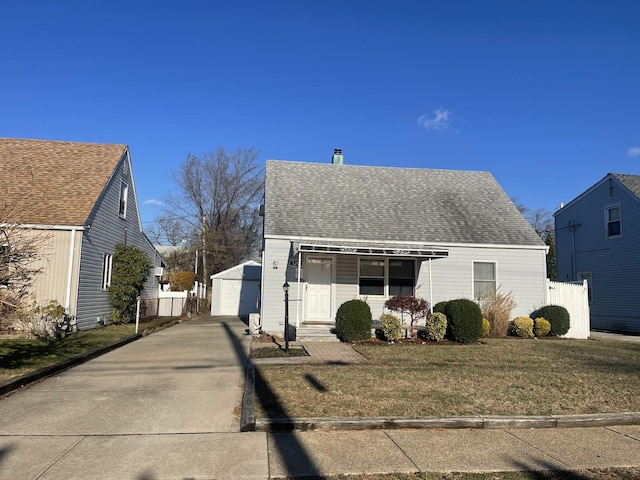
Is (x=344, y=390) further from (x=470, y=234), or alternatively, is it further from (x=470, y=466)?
(x=470, y=234)

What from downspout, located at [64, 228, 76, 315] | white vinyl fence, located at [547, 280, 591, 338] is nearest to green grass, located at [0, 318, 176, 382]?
downspout, located at [64, 228, 76, 315]

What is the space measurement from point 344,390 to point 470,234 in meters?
10.4

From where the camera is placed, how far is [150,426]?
5238 millimetres

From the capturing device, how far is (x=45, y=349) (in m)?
10.6

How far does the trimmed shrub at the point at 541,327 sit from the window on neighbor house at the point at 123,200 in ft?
52.9

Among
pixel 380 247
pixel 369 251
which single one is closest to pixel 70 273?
pixel 369 251

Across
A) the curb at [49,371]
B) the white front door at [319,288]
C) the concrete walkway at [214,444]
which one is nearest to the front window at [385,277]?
the white front door at [319,288]

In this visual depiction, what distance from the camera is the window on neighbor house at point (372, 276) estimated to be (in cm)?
1494

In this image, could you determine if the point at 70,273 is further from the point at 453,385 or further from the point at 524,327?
the point at 524,327

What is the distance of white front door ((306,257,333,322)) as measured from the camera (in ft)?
47.7

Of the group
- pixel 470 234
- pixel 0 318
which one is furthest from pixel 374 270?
pixel 0 318

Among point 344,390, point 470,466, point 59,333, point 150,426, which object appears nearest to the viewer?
point 470,466

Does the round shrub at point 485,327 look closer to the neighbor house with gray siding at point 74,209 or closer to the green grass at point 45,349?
the green grass at point 45,349

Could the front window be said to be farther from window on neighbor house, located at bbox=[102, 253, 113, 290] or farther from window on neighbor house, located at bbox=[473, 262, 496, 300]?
window on neighbor house, located at bbox=[102, 253, 113, 290]
